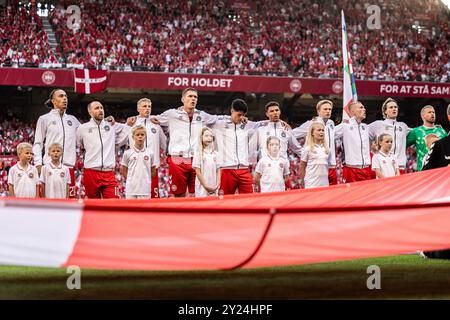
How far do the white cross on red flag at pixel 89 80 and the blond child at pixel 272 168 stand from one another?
Result: 630 inches

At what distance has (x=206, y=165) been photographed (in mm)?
8586

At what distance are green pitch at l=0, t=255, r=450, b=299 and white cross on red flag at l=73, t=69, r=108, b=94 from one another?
18.1m

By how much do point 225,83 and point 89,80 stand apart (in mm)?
4946

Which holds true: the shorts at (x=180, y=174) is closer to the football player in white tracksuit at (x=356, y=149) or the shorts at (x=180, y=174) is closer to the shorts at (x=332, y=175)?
the shorts at (x=332, y=175)

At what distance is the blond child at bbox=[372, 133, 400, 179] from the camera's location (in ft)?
28.6

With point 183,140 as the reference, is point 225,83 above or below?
above

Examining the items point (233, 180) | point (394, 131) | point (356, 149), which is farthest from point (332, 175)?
point (233, 180)

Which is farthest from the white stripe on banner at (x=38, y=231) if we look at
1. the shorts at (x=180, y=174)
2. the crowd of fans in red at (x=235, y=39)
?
the crowd of fans in red at (x=235, y=39)

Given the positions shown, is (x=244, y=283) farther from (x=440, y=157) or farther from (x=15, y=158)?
(x=15, y=158)

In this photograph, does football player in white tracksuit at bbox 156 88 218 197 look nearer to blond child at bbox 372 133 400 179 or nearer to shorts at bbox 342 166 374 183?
shorts at bbox 342 166 374 183

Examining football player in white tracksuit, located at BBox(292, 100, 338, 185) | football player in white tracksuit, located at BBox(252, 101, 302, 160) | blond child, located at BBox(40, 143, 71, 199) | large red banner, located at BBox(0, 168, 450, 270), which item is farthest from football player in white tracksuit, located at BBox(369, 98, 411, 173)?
large red banner, located at BBox(0, 168, 450, 270)

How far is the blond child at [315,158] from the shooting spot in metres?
8.76
